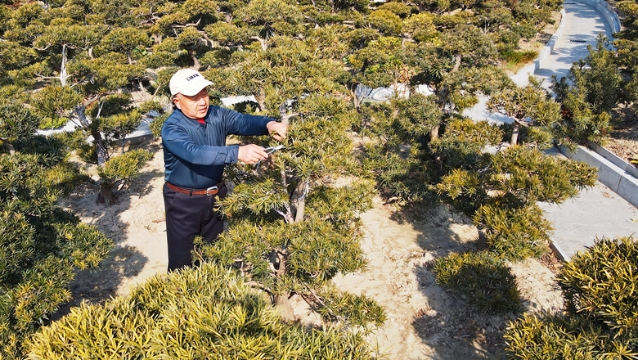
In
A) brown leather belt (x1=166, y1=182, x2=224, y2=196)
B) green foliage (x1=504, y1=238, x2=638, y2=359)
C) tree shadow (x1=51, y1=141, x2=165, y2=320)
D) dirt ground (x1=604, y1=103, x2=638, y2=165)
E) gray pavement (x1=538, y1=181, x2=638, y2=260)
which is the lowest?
tree shadow (x1=51, y1=141, x2=165, y2=320)

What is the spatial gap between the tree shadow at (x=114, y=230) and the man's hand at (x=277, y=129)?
9.22 ft

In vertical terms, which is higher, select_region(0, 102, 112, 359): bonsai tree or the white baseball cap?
the white baseball cap

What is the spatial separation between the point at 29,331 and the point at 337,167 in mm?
3006

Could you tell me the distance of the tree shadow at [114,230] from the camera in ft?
18.6

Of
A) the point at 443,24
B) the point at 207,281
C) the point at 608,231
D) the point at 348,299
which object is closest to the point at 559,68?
the point at 443,24

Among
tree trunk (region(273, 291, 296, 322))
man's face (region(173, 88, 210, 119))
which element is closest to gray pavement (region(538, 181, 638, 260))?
tree trunk (region(273, 291, 296, 322))

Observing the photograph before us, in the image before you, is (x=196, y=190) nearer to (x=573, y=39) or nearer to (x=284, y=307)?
(x=284, y=307)

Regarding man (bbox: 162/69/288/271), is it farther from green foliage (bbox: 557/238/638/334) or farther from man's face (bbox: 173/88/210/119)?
green foliage (bbox: 557/238/638/334)

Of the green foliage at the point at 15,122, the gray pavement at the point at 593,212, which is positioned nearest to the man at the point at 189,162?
the green foliage at the point at 15,122

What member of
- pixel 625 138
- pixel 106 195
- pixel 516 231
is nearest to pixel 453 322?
pixel 516 231

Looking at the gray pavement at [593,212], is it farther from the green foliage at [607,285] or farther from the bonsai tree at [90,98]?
the bonsai tree at [90,98]

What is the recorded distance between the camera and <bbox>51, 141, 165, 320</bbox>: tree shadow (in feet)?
18.6

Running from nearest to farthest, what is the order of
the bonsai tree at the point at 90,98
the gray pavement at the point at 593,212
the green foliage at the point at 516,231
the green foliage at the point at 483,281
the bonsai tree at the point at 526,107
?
the green foliage at the point at 516,231 < the green foliage at the point at 483,281 < the bonsai tree at the point at 526,107 < the bonsai tree at the point at 90,98 < the gray pavement at the point at 593,212

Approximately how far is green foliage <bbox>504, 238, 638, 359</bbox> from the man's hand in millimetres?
2291
